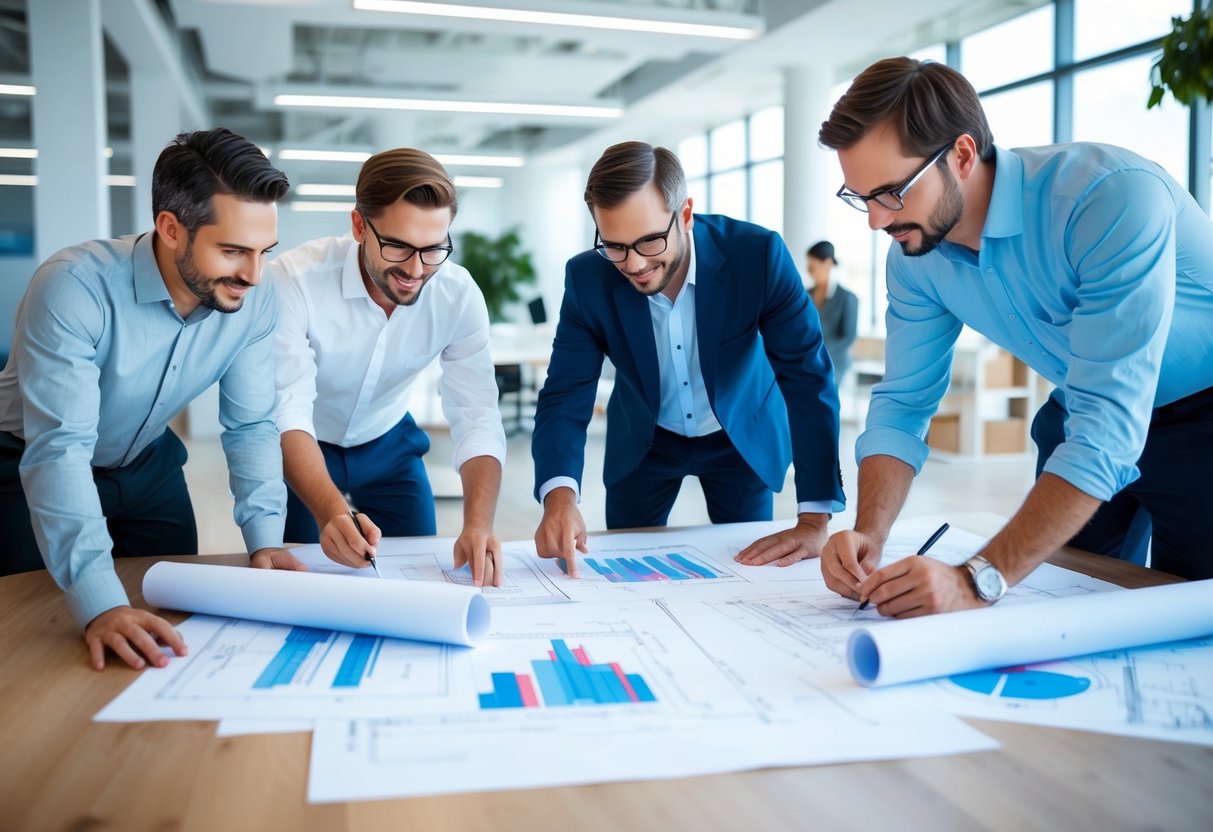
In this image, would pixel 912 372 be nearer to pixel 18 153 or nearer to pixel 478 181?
pixel 18 153

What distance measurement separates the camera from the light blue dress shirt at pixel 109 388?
4.73 ft

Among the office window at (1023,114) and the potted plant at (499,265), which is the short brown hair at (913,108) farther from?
the potted plant at (499,265)

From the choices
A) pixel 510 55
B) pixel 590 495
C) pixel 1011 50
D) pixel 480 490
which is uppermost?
pixel 510 55

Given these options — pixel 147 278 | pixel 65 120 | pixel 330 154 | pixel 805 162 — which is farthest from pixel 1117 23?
pixel 330 154

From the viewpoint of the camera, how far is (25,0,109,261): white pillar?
5.20 m

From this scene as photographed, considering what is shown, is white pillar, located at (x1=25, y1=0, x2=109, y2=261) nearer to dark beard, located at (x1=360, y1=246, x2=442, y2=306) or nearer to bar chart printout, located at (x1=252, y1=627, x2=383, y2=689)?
dark beard, located at (x1=360, y1=246, x2=442, y2=306)

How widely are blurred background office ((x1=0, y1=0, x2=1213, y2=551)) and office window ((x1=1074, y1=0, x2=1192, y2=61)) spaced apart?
14 mm

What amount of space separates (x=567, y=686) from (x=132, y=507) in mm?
1331

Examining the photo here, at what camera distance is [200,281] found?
5.49ft

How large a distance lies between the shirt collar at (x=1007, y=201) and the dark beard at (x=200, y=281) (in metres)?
1.26

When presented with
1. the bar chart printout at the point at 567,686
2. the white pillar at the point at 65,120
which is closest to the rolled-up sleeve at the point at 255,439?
the bar chart printout at the point at 567,686

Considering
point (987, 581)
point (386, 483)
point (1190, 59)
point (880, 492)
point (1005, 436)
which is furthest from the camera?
point (1005, 436)

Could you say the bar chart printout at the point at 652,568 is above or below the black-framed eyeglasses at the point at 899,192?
below

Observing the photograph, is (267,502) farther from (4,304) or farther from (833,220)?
(833,220)
